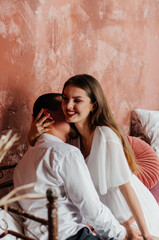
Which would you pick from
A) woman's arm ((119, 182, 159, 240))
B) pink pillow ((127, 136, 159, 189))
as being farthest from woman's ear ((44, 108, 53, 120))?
pink pillow ((127, 136, 159, 189))

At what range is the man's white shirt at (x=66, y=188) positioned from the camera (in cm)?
125

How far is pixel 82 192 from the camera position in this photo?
1.26 m

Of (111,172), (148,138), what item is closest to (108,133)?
(111,172)

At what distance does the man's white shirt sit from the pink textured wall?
0.59 metres

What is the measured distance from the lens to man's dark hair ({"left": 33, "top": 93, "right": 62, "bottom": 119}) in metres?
1.61

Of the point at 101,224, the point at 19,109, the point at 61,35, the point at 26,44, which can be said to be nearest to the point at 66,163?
the point at 101,224

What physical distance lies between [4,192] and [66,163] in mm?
835

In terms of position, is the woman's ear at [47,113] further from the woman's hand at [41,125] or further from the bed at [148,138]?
the bed at [148,138]

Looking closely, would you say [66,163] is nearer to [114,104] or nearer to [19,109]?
[19,109]

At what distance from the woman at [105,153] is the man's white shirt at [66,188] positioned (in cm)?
32

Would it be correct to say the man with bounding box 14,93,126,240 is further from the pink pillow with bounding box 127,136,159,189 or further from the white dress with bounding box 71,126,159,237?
the pink pillow with bounding box 127,136,159,189

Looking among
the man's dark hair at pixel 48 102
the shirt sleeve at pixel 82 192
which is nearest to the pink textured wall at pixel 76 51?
the man's dark hair at pixel 48 102

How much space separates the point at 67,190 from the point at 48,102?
1.87 ft

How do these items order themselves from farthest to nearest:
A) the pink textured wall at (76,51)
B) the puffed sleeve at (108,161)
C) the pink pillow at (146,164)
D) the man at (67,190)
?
the pink pillow at (146,164) → the pink textured wall at (76,51) → the puffed sleeve at (108,161) → the man at (67,190)
